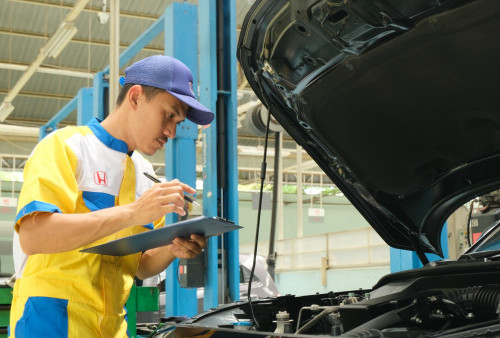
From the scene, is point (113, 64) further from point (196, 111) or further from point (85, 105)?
point (85, 105)

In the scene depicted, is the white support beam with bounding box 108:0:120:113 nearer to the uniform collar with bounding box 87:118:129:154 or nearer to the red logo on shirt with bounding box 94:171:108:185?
the uniform collar with bounding box 87:118:129:154

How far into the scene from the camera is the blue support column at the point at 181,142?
13.5 feet

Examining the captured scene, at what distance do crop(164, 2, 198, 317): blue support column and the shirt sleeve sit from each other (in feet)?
6.94

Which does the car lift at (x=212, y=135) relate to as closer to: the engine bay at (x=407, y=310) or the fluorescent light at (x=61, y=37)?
the engine bay at (x=407, y=310)

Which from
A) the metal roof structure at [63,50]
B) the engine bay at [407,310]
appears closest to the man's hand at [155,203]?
the engine bay at [407,310]

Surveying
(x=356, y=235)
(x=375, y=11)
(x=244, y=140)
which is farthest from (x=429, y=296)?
(x=244, y=140)

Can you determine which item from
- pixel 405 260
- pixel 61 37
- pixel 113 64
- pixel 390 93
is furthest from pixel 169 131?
pixel 61 37

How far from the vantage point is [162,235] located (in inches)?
80.0

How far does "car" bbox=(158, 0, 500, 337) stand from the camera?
5.56 feet

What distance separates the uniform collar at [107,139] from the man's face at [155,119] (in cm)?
5

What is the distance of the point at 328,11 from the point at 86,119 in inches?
233

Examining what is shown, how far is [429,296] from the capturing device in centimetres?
176

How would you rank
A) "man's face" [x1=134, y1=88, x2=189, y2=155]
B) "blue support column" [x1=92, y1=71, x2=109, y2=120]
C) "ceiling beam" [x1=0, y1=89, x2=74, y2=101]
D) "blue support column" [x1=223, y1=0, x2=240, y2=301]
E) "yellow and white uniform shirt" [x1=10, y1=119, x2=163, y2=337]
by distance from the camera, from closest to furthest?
"yellow and white uniform shirt" [x1=10, y1=119, x2=163, y2=337], "man's face" [x1=134, y1=88, x2=189, y2=155], "blue support column" [x1=223, y1=0, x2=240, y2=301], "blue support column" [x1=92, y1=71, x2=109, y2=120], "ceiling beam" [x1=0, y1=89, x2=74, y2=101]

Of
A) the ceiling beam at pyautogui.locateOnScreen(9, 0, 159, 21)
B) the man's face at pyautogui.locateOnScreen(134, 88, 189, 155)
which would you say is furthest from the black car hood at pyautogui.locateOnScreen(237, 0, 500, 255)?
the ceiling beam at pyautogui.locateOnScreen(9, 0, 159, 21)
